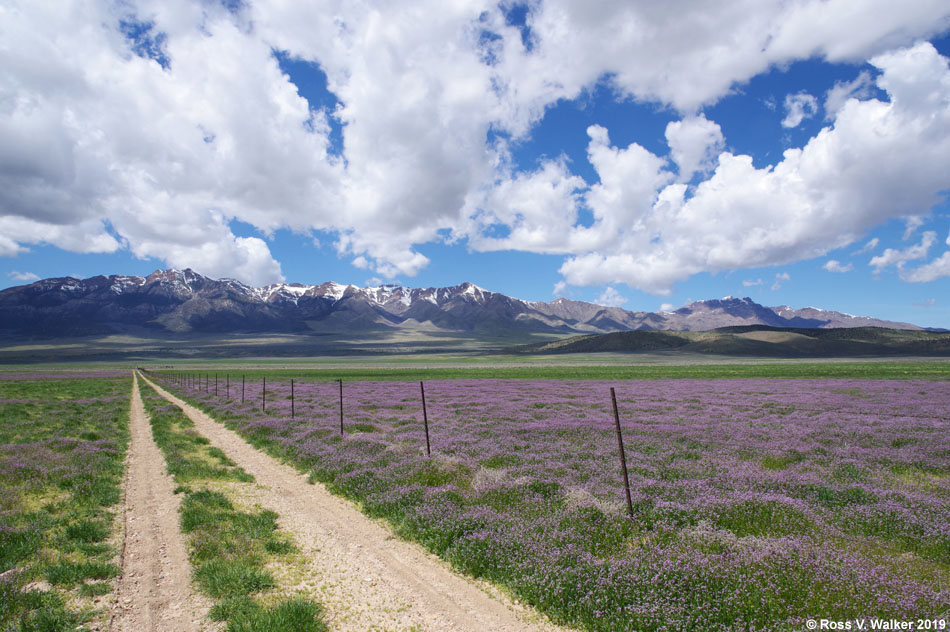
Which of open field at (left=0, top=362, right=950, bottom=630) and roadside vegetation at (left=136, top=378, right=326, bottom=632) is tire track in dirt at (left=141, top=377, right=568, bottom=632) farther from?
roadside vegetation at (left=136, top=378, right=326, bottom=632)

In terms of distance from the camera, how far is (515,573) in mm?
8016

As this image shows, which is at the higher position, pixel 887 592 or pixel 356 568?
pixel 887 592

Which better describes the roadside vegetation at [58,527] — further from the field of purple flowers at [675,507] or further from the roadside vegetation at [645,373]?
the roadside vegetation at [645,373]

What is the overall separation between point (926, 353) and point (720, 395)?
189 meters

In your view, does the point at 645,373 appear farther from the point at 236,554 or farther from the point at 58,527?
the point at 58,527

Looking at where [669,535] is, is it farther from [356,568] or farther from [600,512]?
[356,568]

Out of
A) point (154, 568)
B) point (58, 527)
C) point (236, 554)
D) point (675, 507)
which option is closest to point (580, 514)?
point (675, 507)

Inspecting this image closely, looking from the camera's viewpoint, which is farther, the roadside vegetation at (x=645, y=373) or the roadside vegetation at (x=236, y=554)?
the roadside vegetation at (x=645, y=373)

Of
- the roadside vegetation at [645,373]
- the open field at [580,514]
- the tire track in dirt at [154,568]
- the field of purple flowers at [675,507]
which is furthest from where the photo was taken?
the roadside vegetation at [645,373]

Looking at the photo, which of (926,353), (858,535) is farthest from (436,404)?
(926,353)

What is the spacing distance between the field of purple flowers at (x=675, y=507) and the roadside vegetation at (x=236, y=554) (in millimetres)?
2756

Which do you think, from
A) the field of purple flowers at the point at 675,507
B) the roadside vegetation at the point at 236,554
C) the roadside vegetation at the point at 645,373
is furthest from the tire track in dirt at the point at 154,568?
the roadside vegetation at the point at 645,373

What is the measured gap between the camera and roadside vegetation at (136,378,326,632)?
6859 millimetres

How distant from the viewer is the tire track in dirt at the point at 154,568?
7.08 meters
